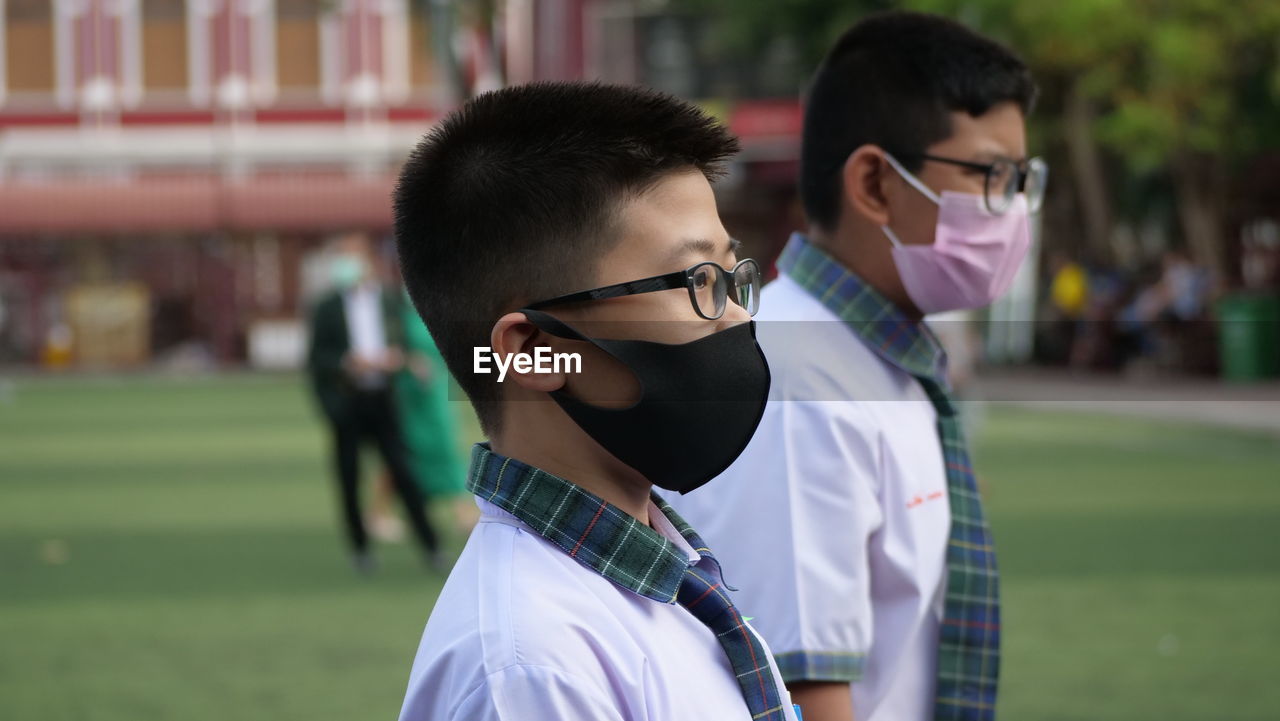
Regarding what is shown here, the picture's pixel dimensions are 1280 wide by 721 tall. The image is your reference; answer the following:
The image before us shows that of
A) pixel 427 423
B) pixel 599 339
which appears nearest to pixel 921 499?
pixel 599 339

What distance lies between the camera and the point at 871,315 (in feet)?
9.15

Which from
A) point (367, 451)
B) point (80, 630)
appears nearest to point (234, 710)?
point (80, 630)

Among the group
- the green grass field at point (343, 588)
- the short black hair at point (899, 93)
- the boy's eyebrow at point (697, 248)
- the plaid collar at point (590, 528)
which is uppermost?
the short black hair at point (899, 93)

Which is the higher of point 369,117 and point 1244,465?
point 369,117

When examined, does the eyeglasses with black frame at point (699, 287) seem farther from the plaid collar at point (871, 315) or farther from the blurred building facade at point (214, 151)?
the blurred building facade at point (214, 151)

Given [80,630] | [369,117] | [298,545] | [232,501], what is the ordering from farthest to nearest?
[369,117]
[232,501]
[298,545]
[80,630]

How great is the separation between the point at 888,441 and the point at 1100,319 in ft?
86.0

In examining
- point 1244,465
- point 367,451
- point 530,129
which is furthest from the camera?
point 367,451

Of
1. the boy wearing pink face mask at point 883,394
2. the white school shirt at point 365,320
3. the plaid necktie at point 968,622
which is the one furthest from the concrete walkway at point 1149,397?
the plaid necktie at point 968,622

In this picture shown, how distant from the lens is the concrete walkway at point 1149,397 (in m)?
19.1

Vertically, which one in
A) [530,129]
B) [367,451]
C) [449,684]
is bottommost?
[367,451]

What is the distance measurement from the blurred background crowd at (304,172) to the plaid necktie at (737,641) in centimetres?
2375

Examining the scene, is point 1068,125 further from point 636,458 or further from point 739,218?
point 636,458

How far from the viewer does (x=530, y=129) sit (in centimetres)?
188
